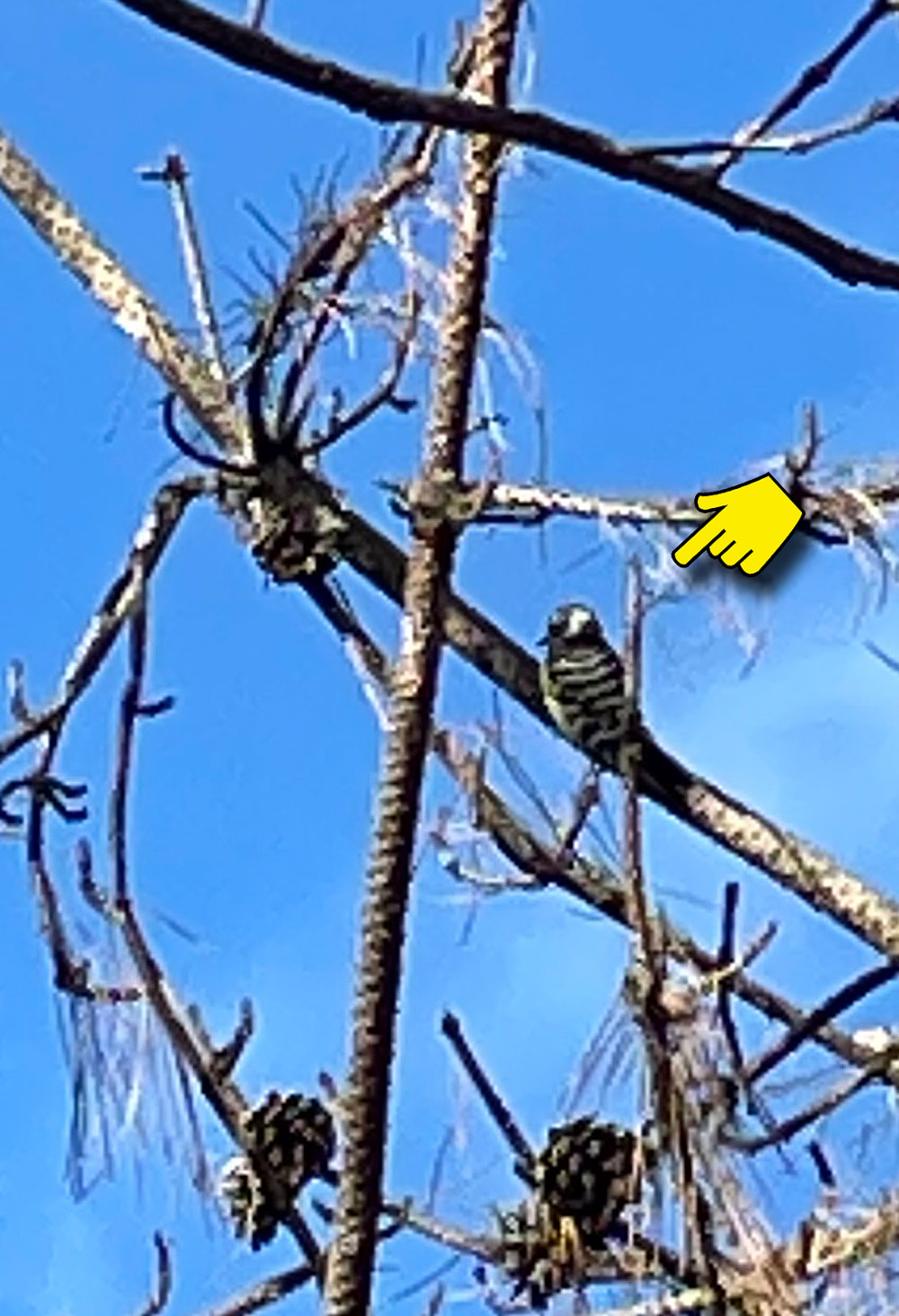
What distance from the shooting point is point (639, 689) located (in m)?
1.01

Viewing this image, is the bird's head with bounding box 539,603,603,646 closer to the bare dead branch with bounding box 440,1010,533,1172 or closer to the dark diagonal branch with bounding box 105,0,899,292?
the bare dead branch with bounding box 440,1010,533,1172

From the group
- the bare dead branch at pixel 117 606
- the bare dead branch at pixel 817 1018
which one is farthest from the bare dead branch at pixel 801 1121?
the bare dead branch at pixel 117 606

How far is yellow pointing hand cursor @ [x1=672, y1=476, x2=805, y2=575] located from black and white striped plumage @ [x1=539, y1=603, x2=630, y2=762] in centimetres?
7

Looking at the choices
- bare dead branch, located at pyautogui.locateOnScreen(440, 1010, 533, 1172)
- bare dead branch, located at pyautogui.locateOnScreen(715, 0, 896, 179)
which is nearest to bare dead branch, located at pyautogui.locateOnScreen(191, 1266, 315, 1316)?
bare dead branch, located at pyautogui.locateOnScreen(440, 1010, 533, 1172)

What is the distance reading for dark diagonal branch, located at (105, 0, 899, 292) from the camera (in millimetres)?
466

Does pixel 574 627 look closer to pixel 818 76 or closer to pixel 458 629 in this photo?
pixel 458 629

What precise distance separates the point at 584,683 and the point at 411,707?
0.12 m

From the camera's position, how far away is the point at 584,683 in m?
1.04

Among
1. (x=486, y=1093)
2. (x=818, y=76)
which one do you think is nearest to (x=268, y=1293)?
(x=486, y=1093)

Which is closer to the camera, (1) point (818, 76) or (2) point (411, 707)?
(1) point (818, 76)

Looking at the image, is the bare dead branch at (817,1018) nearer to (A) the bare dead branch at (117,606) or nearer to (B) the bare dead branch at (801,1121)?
(B) the bare dead branch at (801,1121)

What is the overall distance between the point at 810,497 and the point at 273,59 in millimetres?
512

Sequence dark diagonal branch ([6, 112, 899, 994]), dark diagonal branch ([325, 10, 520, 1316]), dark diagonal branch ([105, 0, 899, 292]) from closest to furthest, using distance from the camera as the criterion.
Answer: dark diagonal branch ([105, 0, 899, 292]) → dark diagonal branch ([325, 10, 520, 1316]) → dark diagonal branch ([6, 112, 899, 994])

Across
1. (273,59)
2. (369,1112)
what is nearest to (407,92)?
(273,59)
